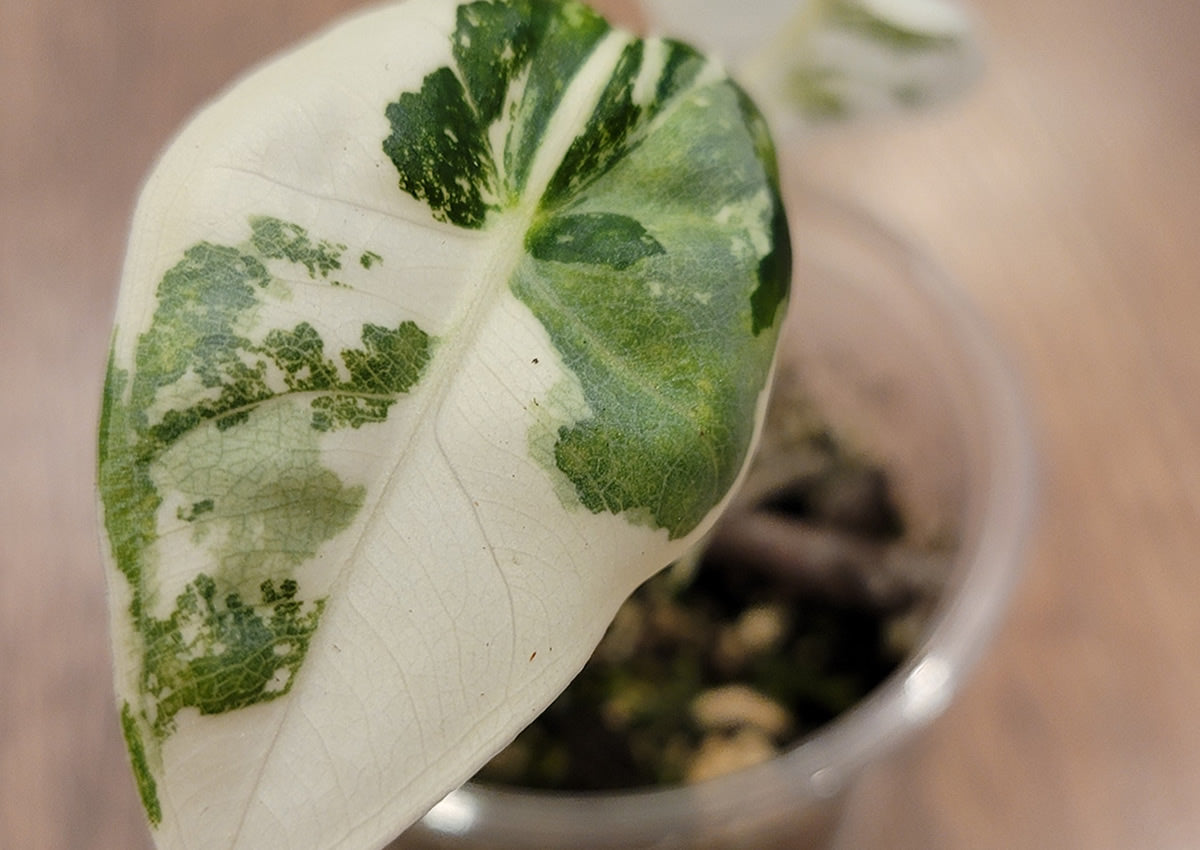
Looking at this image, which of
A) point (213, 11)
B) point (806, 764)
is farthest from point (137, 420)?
point (213, 11)

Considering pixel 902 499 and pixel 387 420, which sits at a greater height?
pixel 387 420

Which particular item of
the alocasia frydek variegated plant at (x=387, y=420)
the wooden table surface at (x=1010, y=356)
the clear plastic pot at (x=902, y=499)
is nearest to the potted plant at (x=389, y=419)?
the alocasia frydek variegated plant at (x=387, y=420)

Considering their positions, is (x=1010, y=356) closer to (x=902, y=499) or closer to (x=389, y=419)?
(x=902, y=499)

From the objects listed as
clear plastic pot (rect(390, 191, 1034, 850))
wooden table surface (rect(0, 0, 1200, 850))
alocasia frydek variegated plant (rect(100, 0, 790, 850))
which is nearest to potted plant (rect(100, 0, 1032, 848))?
alocasia frydek variegated plant (rect(100, 0, 790, 850))

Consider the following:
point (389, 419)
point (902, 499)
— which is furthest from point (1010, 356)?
point (389, 419)

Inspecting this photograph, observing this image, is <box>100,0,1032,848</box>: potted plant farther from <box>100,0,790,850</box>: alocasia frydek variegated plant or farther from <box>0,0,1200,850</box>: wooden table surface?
<box>0,0,1200,850</box>: wooden table surface

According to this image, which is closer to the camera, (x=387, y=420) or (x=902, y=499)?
(x=387, y=420)

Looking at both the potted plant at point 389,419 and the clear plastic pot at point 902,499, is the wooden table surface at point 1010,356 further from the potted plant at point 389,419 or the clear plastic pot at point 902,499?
the potted plant at point 389,419

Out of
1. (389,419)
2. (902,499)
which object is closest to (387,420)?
(389,419)
